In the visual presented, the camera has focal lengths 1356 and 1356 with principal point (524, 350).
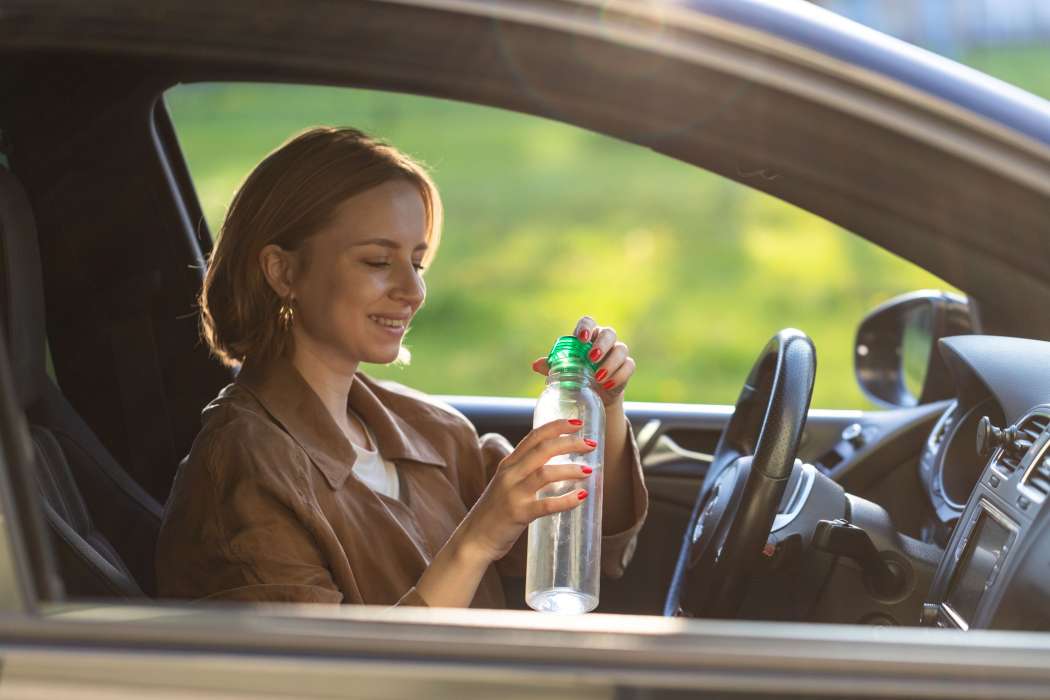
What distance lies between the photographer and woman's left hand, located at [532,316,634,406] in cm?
188

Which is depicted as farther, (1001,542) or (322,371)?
(322,371)

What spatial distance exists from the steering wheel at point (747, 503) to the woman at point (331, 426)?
7.9 inches

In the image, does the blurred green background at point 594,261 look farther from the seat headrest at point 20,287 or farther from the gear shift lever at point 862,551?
the gear shift lever at point 862,551

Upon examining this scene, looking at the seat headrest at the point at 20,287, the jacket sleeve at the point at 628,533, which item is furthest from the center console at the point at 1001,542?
the seat headrest at the point at 20,287

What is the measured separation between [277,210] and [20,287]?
0.39 meters

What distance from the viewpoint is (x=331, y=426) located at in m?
1.97

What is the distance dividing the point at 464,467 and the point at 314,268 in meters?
0.47

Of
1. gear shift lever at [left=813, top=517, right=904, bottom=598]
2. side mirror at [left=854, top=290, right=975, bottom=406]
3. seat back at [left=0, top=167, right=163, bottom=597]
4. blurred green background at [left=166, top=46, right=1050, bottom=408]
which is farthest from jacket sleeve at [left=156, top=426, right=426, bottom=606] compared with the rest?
blurred green background at [left=166, top=46, right=1050, bottom=408]

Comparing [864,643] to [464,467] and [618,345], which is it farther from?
[464,467]

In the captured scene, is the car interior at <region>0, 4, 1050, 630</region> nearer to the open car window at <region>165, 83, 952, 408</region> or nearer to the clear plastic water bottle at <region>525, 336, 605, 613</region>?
the clear plastic water bottle at <region>525, 336, 605, 613</region>

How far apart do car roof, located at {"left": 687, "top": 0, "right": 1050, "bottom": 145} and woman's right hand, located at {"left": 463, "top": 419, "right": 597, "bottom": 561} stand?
1.62 feet

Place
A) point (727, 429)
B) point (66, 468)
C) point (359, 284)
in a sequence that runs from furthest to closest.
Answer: point (727, 429) → point (66, 468) → point (359, 284)

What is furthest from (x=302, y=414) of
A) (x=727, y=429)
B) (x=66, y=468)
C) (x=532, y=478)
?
(x=727, y=429)

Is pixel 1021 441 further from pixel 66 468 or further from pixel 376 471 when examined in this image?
pixel 66 468
